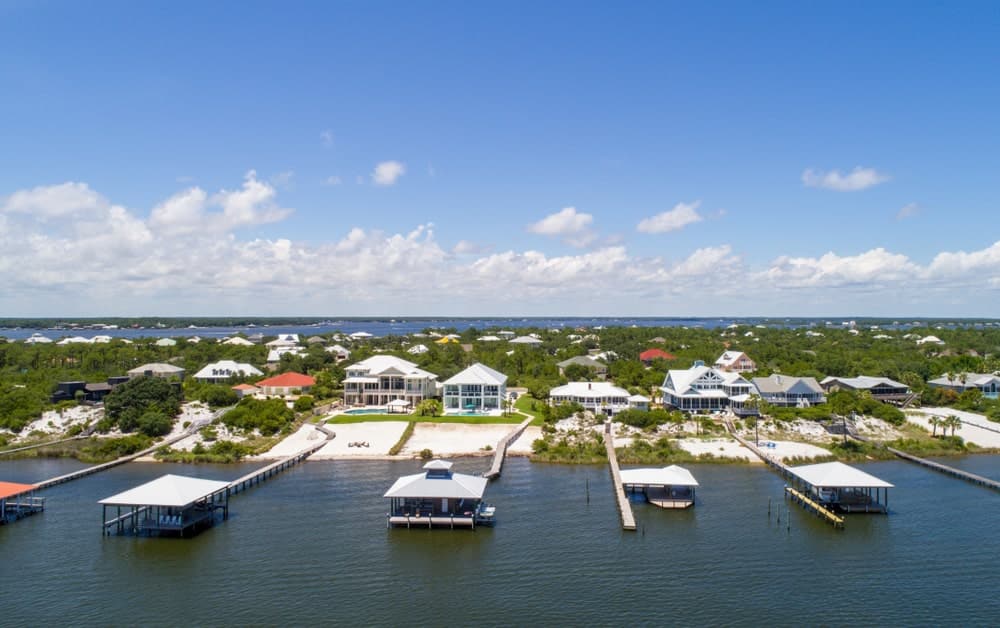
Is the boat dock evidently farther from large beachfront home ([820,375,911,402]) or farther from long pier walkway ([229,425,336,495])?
large beachfront home ([820,375,911,402])

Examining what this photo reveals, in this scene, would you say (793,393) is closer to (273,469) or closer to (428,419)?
(428,419)

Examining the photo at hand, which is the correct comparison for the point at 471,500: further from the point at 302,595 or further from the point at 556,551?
the point at 302,595

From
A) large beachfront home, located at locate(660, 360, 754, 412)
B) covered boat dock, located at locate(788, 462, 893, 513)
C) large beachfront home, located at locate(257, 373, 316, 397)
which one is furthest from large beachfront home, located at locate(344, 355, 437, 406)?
covered boat dock, located at locate(788, 462, 893, 513)

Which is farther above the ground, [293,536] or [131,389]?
[131,389]

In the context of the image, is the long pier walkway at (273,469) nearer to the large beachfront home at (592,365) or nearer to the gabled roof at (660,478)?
the gabled roof at (660,478)

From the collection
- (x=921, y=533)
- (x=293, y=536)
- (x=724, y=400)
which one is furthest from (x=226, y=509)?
(x=724, y=400)

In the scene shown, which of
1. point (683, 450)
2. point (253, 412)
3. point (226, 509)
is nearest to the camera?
point (226, 509)
